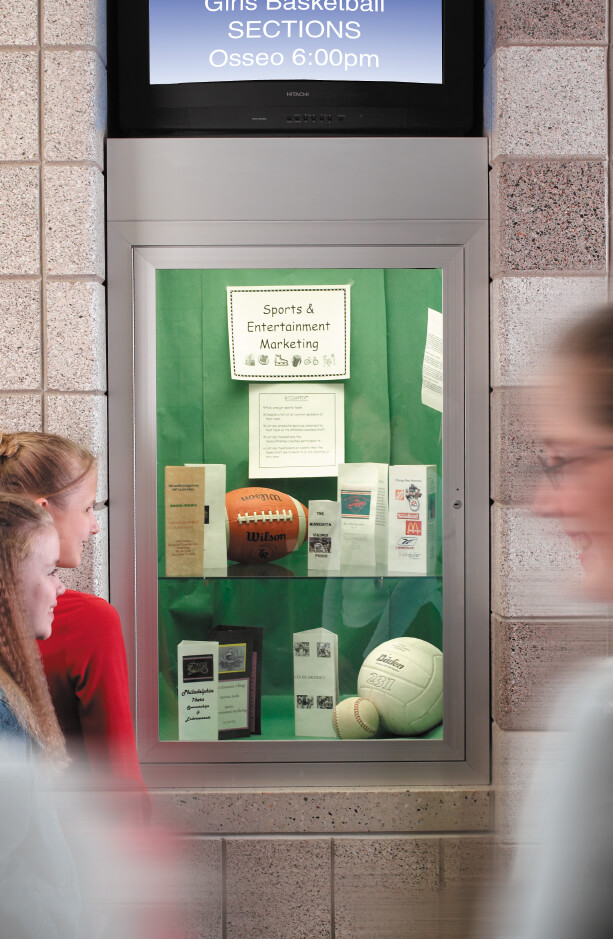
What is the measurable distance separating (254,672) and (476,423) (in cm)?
91

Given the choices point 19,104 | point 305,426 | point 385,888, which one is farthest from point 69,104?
point 385,888

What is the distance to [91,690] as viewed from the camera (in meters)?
1.60

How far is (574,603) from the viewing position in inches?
76.5

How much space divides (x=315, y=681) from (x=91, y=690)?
26.3 inches

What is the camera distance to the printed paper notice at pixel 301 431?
6.73ft

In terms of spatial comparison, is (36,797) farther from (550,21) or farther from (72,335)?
(550,21)

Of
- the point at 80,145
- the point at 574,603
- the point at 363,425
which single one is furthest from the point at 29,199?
the point at 574,603

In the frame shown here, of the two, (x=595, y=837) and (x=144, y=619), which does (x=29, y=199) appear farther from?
(x=595, y=837)

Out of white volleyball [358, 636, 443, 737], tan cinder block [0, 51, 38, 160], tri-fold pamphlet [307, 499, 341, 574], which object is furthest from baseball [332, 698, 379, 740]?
tan cinder block [0, 51, 38, 160]

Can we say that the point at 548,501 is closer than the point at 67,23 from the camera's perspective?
Yes

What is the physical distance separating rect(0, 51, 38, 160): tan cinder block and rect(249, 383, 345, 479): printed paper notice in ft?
2.76

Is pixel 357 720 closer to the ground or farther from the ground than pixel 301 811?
farther from the ground

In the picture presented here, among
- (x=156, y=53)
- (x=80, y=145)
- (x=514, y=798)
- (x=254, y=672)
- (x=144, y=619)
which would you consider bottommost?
(x=514, y=798)

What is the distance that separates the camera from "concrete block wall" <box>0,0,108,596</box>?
187cm
